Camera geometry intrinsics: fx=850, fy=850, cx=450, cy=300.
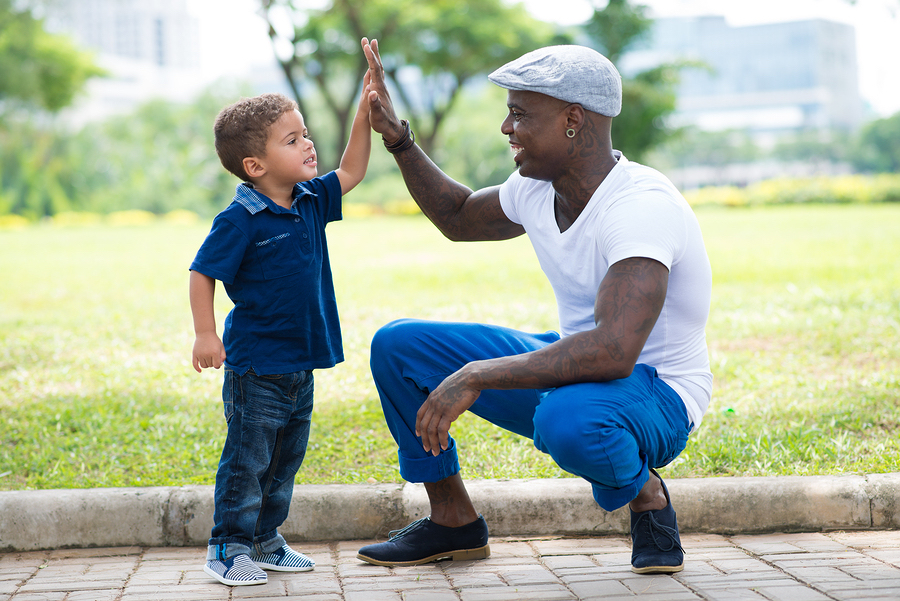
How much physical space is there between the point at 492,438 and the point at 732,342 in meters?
2.80

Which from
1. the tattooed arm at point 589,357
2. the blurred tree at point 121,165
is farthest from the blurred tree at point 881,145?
the tattooed arm at point 589,357

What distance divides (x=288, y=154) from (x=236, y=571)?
4.37 ft

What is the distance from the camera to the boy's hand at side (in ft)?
8.66

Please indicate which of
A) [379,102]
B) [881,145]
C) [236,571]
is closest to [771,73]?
[881,145]

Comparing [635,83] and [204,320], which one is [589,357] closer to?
[204,320]

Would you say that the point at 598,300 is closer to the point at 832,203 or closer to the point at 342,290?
the point at 342,290

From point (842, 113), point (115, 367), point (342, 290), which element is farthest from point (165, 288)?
point (842, 113)

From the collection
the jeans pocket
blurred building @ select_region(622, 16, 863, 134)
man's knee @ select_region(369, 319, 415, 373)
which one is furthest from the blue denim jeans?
blurred building @ select_region(622, 16, 863, 134)

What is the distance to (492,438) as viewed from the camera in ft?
12.9

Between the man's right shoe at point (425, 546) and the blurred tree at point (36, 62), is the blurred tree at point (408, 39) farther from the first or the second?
the man's right shoe at point (425, 546)

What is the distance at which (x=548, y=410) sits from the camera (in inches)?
96.7

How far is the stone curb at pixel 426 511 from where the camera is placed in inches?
121

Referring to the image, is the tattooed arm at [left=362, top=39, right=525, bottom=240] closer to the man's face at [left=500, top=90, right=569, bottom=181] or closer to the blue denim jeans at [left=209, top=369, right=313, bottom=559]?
the man's face at [left=500, top=90, right=569, bottom=181]

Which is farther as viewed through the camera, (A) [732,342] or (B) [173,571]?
(A) [732,342]
